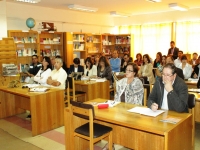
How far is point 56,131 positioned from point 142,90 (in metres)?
1.95

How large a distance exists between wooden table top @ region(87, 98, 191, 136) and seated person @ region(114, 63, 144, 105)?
21.8 inches

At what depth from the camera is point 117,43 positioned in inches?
435

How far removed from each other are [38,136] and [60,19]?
5.88m

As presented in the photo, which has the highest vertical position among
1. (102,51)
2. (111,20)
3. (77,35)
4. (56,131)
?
(111,20)

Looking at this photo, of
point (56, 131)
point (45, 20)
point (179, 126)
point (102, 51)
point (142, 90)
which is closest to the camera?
point (179, 126)

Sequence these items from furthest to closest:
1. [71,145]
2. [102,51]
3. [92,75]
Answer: [102,51] → [92,75] → [71,145]

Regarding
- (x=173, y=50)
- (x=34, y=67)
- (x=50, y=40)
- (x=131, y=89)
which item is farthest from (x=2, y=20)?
(x=173, y=50)

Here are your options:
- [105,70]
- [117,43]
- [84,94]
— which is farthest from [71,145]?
[117,43]

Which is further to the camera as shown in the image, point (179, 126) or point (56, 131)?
point (56, 131)

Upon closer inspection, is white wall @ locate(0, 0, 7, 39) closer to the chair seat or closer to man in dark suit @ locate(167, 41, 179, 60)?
the chair seat

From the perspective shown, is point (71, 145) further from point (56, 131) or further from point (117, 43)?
point (117, 43)

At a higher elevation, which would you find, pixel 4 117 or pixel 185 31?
pixel 185 31

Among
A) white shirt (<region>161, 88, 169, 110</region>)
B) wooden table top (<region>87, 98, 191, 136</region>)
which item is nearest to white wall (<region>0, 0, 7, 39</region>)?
wooden table top (<region>87, 98, 191, 136</region>)

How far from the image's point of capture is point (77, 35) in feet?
30.9
